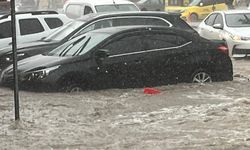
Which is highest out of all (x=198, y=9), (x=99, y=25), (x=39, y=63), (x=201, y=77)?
(x=99, y=25)

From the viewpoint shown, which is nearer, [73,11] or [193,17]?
[73,11]

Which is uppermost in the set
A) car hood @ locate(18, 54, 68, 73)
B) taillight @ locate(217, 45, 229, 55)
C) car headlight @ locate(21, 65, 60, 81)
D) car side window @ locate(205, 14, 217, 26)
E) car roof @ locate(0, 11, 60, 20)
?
car roof @ locate(0, 11, 60, 20)

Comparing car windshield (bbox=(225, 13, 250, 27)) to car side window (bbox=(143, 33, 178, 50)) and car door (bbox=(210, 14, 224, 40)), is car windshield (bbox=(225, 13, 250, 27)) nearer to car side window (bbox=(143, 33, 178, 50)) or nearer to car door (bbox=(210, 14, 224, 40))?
car door (bbox=(210, 14, 224, 40))

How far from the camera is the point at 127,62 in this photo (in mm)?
10977

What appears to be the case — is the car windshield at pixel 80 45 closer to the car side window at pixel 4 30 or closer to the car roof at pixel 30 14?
the car side window at pixel 4 30

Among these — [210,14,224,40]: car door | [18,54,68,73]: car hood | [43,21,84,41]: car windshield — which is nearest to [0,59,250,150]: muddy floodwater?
[18,54,68,73]: car hood

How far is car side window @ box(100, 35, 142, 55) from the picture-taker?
11.1 m

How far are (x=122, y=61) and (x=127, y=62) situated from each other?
104 millimetres

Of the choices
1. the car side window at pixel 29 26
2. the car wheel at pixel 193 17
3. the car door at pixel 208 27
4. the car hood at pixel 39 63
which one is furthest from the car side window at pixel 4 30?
the car wheel at pixel 193 17

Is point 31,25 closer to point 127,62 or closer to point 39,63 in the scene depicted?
point 39,63

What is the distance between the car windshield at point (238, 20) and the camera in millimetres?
18469

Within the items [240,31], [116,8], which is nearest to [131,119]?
[240,31]

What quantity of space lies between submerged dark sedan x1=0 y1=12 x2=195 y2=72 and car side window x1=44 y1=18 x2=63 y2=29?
1.77 m

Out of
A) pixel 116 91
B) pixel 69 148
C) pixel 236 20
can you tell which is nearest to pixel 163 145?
pixel 69 148
